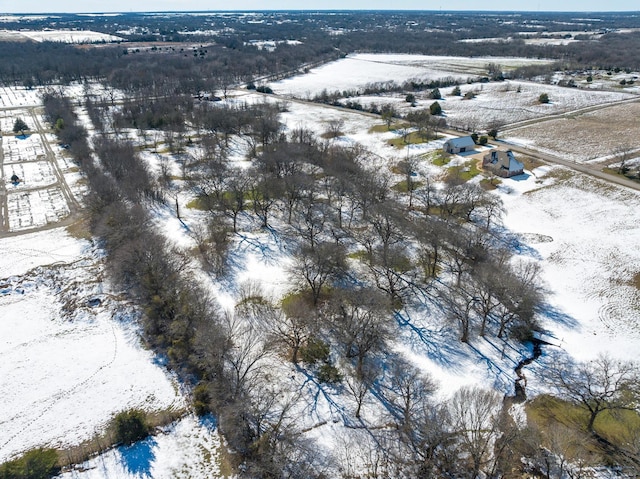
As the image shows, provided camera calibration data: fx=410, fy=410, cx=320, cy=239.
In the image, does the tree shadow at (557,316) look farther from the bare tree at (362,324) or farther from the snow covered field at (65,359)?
the snow covered field at (65,359)

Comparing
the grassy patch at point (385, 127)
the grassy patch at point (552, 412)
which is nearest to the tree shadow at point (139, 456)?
the grassy patch at point (552, 412)

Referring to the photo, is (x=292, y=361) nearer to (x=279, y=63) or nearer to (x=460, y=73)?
(x=460, y=73)

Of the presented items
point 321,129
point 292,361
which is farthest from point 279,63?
point 292,361

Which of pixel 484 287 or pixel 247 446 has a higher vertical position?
pixel 484 287

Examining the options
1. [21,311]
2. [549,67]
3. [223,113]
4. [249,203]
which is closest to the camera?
[21,311]

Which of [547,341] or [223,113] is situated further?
[223,113]

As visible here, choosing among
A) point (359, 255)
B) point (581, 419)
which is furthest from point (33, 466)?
point (581, 419)

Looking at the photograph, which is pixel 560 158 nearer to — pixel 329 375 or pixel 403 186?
pixel 403 186

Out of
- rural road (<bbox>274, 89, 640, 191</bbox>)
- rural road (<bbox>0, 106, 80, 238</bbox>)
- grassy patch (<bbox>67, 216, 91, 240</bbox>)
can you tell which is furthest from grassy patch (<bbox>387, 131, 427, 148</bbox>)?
rural road (<bbox>0, 106, 80, 238</bbox>)
